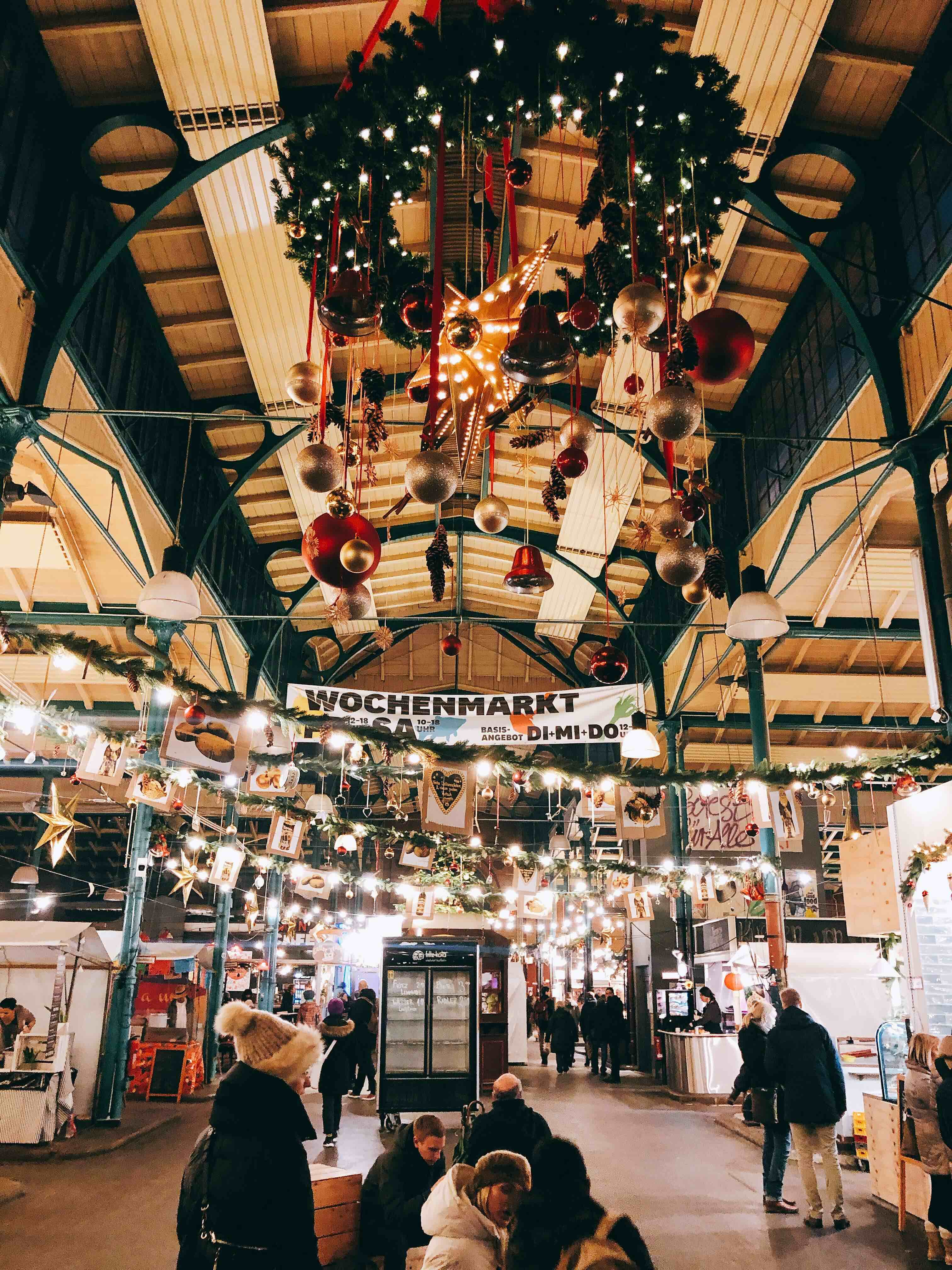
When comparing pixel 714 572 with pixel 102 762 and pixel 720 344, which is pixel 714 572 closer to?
pixel 720 344

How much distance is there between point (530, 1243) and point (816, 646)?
1244 cm

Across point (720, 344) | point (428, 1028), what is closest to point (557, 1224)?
point (720, 344)

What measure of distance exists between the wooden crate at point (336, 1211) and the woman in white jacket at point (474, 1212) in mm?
1497

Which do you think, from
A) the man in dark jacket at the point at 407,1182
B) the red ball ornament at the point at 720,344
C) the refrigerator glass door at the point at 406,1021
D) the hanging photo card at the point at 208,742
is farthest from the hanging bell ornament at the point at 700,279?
the refrigerator glass door at the point at 406,1021

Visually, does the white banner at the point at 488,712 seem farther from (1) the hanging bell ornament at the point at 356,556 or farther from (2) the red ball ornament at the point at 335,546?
(1) the hanging bell ornament at the point at 356,556

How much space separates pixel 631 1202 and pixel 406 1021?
12.9 ft

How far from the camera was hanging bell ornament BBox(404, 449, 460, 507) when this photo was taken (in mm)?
3770

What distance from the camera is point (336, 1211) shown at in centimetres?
468

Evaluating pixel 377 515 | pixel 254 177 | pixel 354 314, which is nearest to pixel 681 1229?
pixel 354 314

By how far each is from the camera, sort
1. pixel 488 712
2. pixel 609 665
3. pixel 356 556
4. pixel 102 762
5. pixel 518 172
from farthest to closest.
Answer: pixel 488 712, pixel 102 762, pixel 609 665, pixel 356 556, pixel 518 172

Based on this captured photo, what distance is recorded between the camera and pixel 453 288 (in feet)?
15.1

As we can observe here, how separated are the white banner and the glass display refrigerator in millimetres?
2512

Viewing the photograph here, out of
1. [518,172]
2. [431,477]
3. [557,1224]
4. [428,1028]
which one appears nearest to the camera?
[557,1224]

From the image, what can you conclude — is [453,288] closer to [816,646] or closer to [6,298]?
[6,298]
